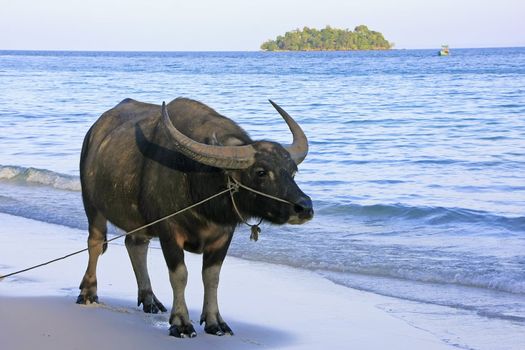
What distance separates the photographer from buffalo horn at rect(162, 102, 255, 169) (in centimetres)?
616

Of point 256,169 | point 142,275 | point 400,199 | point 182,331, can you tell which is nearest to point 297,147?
point 256,169

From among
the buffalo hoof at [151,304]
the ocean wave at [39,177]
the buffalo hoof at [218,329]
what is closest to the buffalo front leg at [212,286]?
the buffalo hoof at [218,329]

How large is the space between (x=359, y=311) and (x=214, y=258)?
135 cm

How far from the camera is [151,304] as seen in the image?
722 cm

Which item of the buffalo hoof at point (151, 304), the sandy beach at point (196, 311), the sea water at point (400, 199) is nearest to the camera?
the sandy beach at point (196, 311)

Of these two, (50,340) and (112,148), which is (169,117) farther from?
(50,340)

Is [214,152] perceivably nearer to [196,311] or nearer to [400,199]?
[196,311]

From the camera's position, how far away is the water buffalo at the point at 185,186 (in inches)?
244

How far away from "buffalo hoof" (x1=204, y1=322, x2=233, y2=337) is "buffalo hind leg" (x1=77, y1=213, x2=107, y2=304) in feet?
3.89

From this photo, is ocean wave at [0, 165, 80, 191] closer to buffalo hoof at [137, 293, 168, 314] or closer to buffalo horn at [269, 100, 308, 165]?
buffalo hoof at [137, 293, 168, 314]

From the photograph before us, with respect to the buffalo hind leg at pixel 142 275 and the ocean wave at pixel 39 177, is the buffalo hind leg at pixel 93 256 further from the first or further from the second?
the ocean wave at pixel 39 177

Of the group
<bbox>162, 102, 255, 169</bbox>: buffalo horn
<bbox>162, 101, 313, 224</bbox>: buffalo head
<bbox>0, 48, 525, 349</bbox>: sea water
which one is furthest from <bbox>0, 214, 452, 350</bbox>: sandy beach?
<bbox>162, 102, 255, 169</bbox>: buffalo horn

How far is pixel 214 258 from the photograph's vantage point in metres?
6.66

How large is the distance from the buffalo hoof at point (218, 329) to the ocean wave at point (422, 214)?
18.5ft
